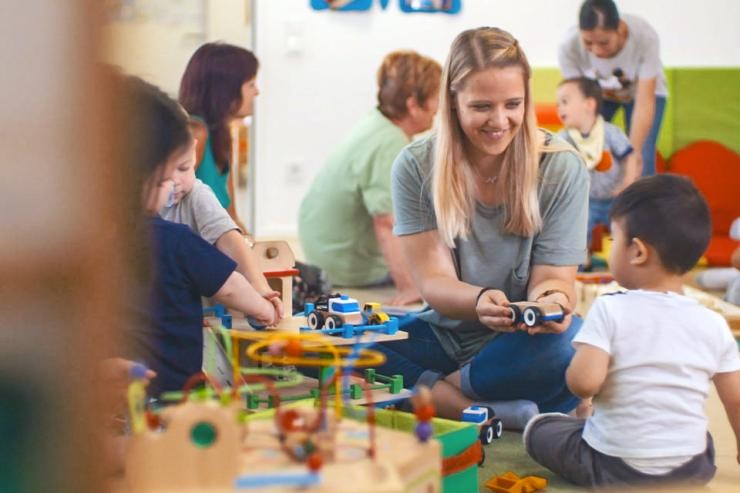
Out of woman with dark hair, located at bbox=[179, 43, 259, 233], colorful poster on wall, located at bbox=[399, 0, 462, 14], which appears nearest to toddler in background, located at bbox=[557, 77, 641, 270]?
colorful poster on wall, located at bbox=[399, 0, 462, 14]

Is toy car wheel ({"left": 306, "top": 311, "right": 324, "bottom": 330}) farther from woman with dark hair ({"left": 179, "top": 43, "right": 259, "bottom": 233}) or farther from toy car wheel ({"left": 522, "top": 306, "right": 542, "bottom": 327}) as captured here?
woman with dark hair ({"left": 179, "top": 43, "right": 259, "bottom": 233})

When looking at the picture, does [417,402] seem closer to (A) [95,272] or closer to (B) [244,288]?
(A) [95,272]

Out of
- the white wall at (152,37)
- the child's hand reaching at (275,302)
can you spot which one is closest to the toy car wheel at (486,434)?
the child's hand reaching at (275,302)

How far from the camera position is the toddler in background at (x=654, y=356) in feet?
4.84

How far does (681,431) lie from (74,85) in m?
1.02

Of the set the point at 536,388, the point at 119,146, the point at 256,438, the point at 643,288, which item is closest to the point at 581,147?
the point at 536,388

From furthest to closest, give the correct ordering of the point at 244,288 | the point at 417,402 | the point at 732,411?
the point at 244,288 → the point at 732,411 → the point at 417,402

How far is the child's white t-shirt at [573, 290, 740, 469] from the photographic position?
147 cm

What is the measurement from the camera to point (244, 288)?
1.67m

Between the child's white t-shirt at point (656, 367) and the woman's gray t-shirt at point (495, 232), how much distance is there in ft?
1.34

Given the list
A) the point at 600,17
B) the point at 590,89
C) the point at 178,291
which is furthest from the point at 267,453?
the point at 600,17

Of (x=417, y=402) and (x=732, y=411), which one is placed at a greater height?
(x=417, y=402)

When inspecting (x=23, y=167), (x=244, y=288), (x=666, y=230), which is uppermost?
(x=23, y=167)

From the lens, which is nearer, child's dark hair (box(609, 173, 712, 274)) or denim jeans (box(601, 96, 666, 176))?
child's dark hair (box(609, 173, 712, 274))
